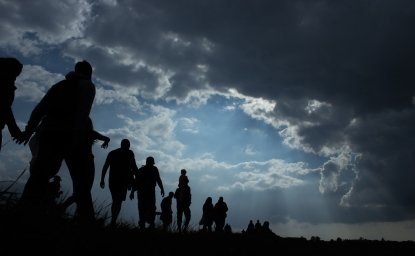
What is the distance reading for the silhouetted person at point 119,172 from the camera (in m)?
9.03

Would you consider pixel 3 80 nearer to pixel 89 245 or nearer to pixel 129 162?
pixel 89 245

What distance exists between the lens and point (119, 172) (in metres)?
9.05

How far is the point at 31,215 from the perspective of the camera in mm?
3871

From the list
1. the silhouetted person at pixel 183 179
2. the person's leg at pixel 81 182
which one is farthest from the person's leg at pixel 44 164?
the silhouetted person at pixel 183 179

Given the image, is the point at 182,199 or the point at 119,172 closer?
the point at 119,172

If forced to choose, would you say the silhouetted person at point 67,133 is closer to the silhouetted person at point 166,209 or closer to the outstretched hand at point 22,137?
the outstretched hand at point 22,137

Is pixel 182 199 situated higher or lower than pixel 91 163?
higher

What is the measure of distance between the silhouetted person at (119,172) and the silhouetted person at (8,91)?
4168 millimetres

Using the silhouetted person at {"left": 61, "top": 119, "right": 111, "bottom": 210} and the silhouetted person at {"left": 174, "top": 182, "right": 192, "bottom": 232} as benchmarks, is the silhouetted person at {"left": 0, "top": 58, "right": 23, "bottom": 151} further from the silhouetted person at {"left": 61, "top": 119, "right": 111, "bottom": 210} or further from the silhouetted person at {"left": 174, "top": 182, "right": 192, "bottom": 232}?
the silhouetted person at {"left": 174, "top": 182, "right": 192, "bottom": 232}

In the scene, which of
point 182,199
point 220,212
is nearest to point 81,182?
point 182,199

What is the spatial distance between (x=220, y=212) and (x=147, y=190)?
8004 mm

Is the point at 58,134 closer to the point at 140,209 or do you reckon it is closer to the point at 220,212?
the point at 140,209

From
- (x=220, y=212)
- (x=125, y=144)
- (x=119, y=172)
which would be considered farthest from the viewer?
(x=220, y=212)

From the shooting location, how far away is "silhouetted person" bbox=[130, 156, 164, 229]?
10.5 meters
